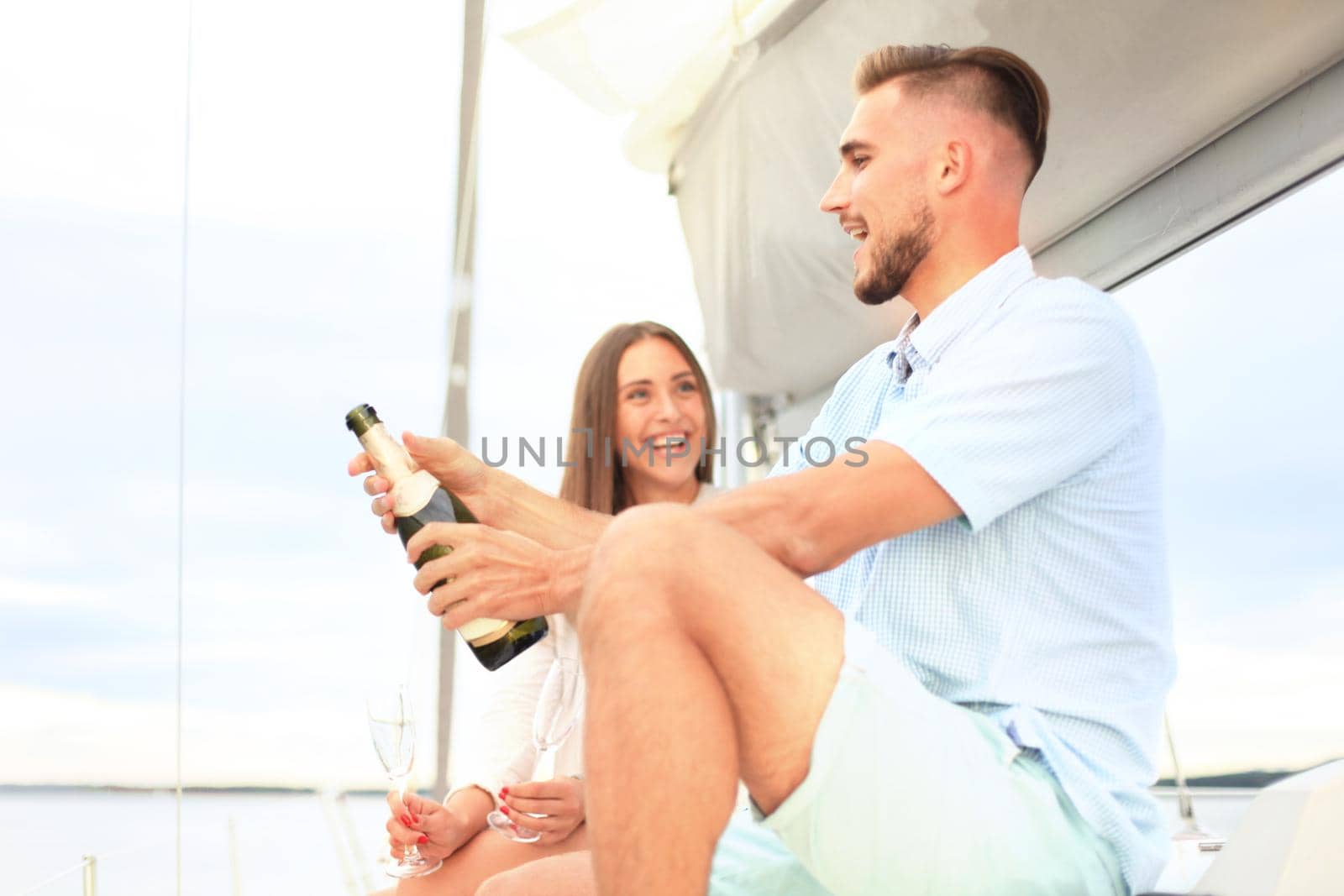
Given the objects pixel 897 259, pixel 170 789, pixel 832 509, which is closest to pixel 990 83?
pixel 897 259

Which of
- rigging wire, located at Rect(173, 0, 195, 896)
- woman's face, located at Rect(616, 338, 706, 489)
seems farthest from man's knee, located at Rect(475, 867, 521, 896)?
rigging wire, located at Rect(173, 0, 195, 896)

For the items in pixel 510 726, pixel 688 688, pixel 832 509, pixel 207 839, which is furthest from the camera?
pixel 207 839

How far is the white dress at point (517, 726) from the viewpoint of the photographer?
1.56 metres

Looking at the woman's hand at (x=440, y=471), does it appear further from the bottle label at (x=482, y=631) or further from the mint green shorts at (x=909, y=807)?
the mint green shorts at (x=909, y=807)

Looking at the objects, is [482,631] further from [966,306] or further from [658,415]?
[658,415]

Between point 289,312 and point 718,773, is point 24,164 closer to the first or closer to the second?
point 289,312

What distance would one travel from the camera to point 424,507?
3.99 ft

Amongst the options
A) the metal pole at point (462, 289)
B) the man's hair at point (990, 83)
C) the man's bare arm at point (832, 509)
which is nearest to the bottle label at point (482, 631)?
the man's bare arm at point (832, 509)

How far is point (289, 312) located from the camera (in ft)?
10.7

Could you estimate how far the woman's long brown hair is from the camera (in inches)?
75.5

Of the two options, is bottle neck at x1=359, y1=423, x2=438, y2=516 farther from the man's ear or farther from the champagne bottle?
the man's ear

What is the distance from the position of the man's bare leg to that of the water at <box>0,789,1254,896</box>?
887 mm

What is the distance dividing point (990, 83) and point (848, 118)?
0.93 meters

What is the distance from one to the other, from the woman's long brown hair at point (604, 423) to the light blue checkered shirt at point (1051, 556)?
99 cm
